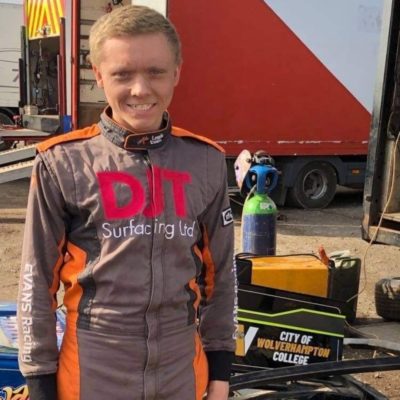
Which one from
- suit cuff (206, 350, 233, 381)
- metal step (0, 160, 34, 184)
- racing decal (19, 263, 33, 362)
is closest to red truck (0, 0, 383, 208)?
metal step (0, 160, 34, 184)

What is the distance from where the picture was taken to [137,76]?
5.03 feet

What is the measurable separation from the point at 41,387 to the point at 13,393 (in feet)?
3.21

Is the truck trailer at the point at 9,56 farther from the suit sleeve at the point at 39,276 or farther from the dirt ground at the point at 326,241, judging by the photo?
the suit sleeve at the point at 39,276

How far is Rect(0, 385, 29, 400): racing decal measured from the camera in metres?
2.38

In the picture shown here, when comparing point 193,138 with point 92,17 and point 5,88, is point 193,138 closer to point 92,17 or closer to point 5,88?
point 92,17

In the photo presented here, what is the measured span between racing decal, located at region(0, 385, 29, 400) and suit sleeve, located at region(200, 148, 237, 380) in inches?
38.2

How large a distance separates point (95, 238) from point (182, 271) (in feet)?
0.79

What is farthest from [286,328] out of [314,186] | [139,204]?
[314,186]

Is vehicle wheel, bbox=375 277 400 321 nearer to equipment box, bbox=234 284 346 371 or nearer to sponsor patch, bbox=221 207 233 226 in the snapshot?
equipment box, bbox=234 284 346 371

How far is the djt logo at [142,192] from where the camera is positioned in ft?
5.08

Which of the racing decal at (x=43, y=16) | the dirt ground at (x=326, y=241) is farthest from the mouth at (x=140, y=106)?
the racing decal at (x=43, y=16)

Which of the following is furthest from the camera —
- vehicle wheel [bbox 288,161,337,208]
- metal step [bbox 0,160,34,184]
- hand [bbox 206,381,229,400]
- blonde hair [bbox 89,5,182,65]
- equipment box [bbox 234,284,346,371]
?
vehicle wheel [bbox 288,161,337,208]

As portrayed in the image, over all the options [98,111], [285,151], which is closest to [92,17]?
[98,111]

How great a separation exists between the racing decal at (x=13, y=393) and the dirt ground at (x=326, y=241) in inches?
91.2
